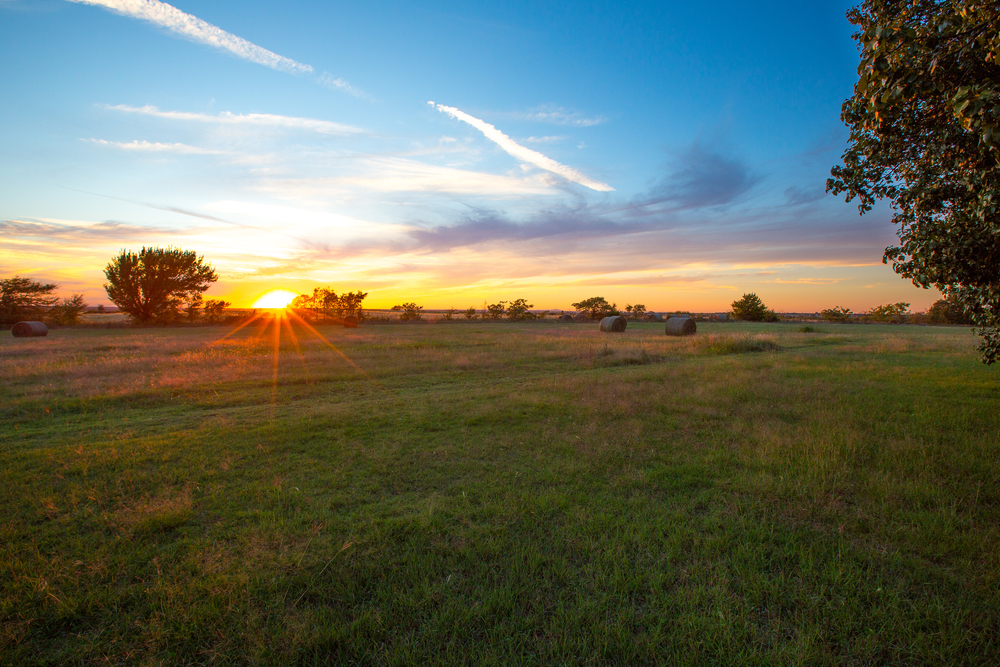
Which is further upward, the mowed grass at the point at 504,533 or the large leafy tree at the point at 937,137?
the large leafy tree at the point at 937,137

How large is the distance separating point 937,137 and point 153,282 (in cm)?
6605

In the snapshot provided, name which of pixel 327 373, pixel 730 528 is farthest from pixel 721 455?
pixel 327 373

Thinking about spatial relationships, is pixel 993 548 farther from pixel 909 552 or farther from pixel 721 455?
pixel 721 455

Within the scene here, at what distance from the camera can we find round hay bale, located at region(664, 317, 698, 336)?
36531mm

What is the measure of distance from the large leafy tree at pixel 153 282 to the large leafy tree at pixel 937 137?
64757 mm

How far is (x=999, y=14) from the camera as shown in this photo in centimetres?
419

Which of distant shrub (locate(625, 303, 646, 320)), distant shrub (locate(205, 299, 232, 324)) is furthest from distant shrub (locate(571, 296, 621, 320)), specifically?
distant shrub (locate(205, 299, 232, 324))

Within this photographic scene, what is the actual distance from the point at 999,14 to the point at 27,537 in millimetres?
12164

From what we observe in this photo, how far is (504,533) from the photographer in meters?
4.79

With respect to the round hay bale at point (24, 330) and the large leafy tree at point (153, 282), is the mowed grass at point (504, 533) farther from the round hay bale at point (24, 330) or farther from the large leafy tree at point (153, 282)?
the large leafy tree at point (153, 282)

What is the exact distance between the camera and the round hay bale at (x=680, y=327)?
1438 inches

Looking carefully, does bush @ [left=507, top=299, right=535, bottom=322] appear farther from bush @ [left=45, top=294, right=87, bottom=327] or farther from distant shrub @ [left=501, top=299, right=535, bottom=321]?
bush @ [left=45, top=294, right=87, bottom=327]

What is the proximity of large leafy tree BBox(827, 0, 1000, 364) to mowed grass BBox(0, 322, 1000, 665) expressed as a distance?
10.9ft

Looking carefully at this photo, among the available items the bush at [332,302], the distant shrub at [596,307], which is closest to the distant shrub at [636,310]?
the distant shrub at [596,307]
